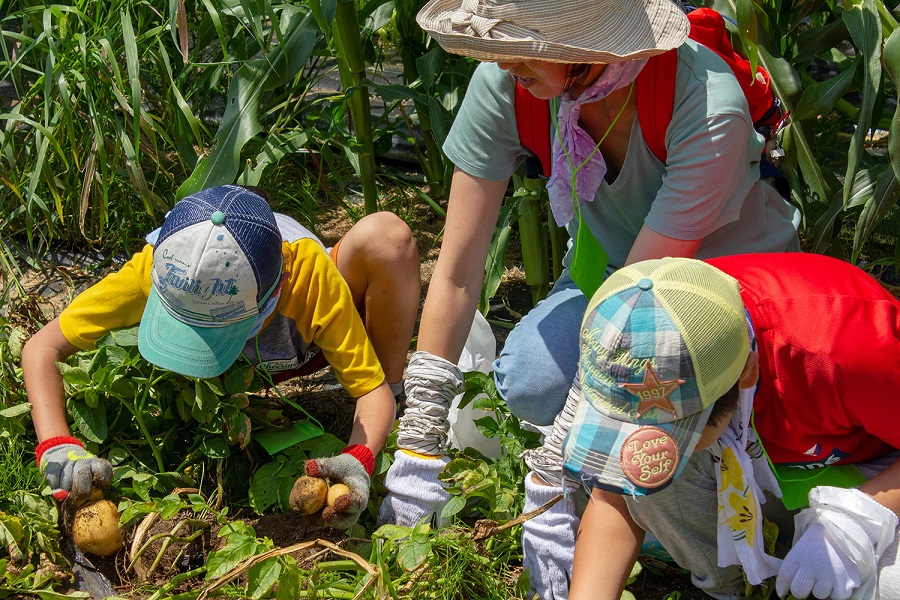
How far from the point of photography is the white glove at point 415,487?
1.52m

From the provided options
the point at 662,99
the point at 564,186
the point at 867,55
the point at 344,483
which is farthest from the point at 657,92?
the point at 344,483

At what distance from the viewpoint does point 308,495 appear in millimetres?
1449

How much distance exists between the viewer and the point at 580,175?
4.99ft

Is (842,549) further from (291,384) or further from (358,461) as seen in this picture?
(291,384)

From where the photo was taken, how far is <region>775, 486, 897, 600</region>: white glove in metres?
1.26

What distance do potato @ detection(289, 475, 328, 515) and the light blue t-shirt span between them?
0.55 m

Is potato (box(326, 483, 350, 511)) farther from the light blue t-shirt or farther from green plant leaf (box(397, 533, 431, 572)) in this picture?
the light blue t-shirt

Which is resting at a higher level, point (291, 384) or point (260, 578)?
point (260, 578)

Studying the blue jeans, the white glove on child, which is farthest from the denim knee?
the white glove on child

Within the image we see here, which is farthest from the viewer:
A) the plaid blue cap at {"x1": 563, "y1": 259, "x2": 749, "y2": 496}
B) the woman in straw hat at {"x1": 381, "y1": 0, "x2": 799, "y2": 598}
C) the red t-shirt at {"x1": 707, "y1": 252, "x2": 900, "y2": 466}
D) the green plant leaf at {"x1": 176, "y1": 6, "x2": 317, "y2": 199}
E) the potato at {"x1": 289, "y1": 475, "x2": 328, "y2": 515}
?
the green plant leaf at {"x1": 176, "y1": 6, "x2": 317, "y2": 199}

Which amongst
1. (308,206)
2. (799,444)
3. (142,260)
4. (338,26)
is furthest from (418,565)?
(308,206)

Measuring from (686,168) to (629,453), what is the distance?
46 cm

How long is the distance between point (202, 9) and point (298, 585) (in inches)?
59.6

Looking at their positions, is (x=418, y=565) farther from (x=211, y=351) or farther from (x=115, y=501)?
(x=115, y=501)
